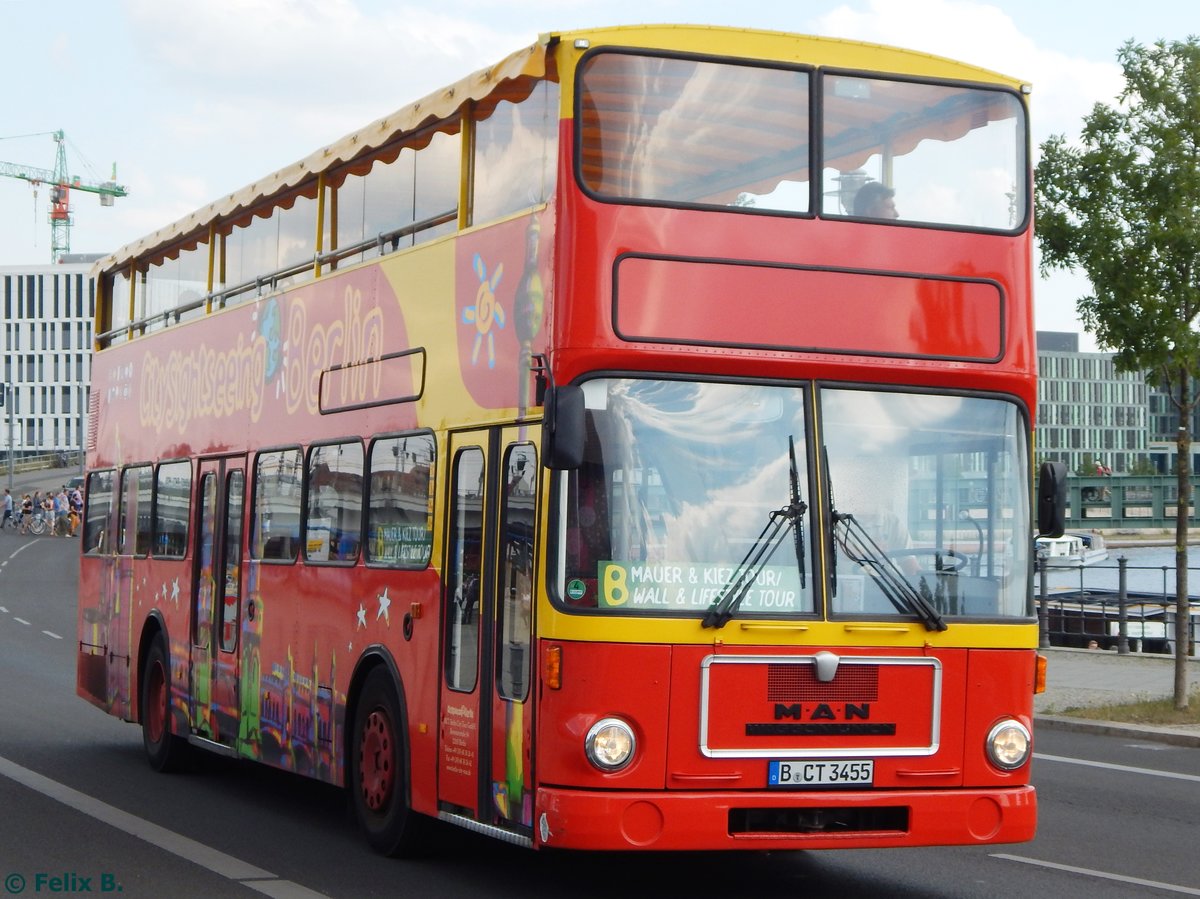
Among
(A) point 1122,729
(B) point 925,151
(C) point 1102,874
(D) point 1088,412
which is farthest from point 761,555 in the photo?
(D) point 1088,412

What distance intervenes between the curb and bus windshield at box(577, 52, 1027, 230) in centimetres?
1008

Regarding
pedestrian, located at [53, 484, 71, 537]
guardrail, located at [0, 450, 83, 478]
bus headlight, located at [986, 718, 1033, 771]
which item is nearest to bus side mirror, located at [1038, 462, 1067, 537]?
bus headlight, located at [986, 718, 1033, 771]

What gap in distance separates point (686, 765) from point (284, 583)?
473cm

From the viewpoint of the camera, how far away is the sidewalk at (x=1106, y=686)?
1883 cm

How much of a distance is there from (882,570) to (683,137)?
7.10 ft

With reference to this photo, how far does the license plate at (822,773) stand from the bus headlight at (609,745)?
0.65 m

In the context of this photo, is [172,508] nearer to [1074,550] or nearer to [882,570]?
[882,570]

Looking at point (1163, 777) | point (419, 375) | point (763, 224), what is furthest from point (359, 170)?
point (1163, 777)

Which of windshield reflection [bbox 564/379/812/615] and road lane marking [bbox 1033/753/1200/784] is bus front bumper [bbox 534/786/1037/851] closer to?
windshield reflection [bbox 564/379/812/615]

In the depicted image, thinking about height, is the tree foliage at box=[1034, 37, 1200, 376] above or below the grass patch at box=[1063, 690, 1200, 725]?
above

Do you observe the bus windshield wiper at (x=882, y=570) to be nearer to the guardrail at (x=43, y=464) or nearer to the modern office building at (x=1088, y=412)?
the guardrail at (x=43, y=464)

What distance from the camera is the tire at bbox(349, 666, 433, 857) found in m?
10.4

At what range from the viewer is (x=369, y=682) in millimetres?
11086

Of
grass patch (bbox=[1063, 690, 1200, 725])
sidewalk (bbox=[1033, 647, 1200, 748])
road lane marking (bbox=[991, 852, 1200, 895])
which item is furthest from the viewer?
grass patch (bbox=[1063, 690, 1200, 725])
